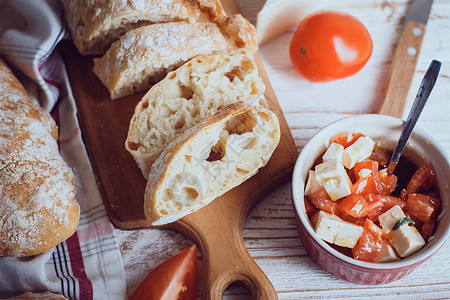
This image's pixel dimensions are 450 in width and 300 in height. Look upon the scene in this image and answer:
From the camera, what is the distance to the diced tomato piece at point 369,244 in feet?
6.61

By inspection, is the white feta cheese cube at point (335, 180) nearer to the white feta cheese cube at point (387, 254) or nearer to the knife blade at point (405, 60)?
the white feta cheese cube at point (387, 254)

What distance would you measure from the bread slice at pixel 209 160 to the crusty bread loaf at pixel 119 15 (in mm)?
597

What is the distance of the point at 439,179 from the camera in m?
2.16

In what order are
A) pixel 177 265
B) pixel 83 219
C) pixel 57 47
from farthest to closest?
1. pixel 57 47
2. pixel 83 219
3. pixel 177 265

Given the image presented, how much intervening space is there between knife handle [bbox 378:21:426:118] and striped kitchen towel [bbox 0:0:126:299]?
1492 mm

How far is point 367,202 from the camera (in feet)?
6.86

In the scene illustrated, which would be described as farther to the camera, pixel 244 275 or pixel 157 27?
pixel 157 27

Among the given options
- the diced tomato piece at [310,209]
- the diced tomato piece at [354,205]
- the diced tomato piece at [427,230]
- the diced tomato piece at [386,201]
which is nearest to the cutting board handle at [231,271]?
the diced tomato piece at [310,209]

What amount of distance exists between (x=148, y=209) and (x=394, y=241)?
1.01 m

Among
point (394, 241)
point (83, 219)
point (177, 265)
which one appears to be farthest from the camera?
point (83, 219)

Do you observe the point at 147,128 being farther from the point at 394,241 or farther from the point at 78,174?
the point at 394,241

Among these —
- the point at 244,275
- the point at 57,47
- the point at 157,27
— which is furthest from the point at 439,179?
the point at 57,47

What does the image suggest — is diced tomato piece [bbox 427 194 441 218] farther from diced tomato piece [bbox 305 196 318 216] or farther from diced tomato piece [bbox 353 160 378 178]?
diced tomato piece [bbox 305 196 318 216]

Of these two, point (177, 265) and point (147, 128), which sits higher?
point (147, 128)
